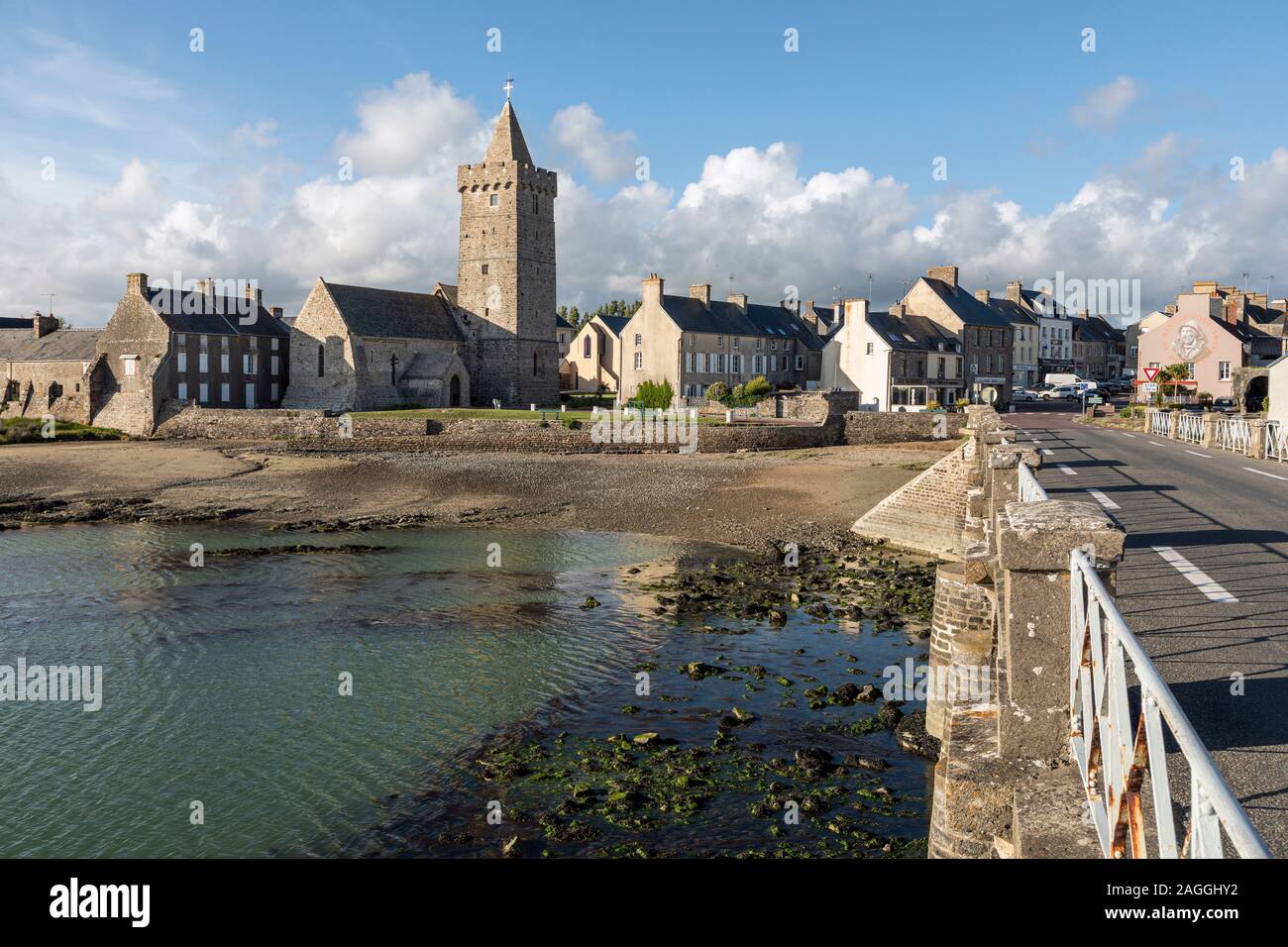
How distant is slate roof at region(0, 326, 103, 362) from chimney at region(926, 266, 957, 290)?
6062cm

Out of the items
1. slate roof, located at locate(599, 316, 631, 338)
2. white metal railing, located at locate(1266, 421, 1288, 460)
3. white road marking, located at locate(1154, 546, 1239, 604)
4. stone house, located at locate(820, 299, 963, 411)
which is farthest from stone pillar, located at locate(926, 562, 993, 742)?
slate roof, located at locate(599, 316, 631, 338)

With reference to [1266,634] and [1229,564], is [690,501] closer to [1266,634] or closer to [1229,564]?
[1229,564]

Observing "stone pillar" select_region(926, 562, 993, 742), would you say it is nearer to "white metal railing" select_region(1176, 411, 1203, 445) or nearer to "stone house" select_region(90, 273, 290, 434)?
"white metal railing" select_region(1176, 411, 1203, 445)

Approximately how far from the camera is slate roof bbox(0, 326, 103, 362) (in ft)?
201

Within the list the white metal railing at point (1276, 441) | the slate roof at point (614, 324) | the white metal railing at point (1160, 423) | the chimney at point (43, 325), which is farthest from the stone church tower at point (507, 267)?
the white metal railing at point (1276, 441)

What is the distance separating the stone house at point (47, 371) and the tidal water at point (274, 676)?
124 feet

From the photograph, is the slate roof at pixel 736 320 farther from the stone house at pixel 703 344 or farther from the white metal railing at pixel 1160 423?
the white metal railing at pixel 1160 423

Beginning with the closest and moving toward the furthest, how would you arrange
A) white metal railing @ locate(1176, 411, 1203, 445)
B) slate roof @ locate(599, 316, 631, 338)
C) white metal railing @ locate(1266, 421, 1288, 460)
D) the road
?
the road < white metal railing @ locate(1266, 421, 1288, 460) < white metal railing @ locate(1176, 411, 1203, 445) < slate roof @ locate(599, 316, 631, 338)

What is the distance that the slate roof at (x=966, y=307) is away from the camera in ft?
233

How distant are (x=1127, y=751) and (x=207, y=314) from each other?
6490cm

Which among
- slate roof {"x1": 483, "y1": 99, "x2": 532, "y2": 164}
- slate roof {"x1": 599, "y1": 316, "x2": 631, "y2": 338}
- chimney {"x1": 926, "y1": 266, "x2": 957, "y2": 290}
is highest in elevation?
slate roof {"x1": 483, "y1": 99, "x2": 532, "y2": 164}

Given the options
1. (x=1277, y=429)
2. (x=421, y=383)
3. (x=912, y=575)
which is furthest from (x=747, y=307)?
(x=912, y=575)

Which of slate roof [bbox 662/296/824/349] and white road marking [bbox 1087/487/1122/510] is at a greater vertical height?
slate roof [bbox 662/296/824/349]
